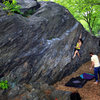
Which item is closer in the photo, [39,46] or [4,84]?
[4,84]

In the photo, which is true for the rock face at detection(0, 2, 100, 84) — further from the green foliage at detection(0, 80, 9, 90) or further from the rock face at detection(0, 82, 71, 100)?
the rock face at detection(0, 82, 71, 100)

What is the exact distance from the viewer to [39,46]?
341 inches

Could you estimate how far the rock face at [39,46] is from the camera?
23.7ft

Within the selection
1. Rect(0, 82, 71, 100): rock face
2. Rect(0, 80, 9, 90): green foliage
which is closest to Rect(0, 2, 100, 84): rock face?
Rect(0, 80, 9, 90): green foliage

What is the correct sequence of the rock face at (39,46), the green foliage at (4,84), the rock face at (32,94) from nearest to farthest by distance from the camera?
the rock face at (32,94) → the green foliage at (4,84) → the rock face at (39,46)

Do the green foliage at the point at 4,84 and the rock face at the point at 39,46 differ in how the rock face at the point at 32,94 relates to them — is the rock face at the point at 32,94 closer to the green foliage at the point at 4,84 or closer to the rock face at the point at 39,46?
the green foliage at the point at 4,84

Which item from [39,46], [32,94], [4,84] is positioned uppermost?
[39,46]

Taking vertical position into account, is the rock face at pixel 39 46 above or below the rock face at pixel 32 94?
above

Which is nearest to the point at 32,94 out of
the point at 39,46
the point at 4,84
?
the point at 4,84

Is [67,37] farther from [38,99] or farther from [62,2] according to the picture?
[62,2]

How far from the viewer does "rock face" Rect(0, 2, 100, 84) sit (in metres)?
7.21

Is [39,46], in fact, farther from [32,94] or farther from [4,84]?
[32,94]

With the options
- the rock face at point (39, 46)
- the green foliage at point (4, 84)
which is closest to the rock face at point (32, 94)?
the green foliage at point (4, 84)

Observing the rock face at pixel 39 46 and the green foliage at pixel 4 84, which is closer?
the green foliage at pixel 4 84
